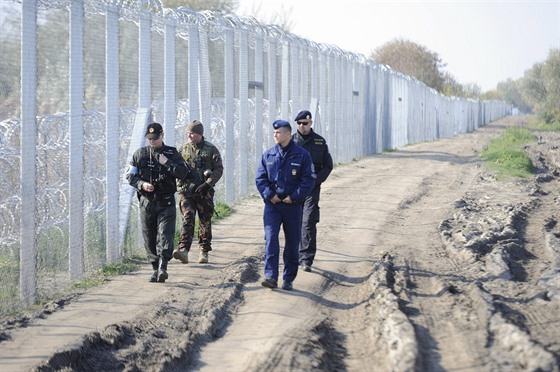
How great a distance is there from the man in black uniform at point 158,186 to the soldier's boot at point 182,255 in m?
0.93

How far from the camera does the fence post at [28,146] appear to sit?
358 inches

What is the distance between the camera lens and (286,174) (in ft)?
32.4

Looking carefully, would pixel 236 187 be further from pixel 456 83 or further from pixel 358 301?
pixel 456 83

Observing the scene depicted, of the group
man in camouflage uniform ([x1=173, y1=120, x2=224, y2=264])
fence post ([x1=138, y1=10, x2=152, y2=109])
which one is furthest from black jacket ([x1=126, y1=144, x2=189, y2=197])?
fence post ([x1=138, y1=10, x2=152, y2=109])

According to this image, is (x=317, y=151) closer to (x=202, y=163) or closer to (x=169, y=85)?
(x=202, y=163)

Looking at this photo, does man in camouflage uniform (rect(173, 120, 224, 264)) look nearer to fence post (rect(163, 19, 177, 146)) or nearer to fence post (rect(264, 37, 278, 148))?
fence post (rect(163, 19, 177, 146))

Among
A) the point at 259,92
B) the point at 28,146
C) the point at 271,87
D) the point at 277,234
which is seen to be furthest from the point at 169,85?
the point at 271,87

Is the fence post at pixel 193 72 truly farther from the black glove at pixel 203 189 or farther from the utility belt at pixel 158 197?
the utility belt at pixel 158 197

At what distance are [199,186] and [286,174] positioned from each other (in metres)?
1.76

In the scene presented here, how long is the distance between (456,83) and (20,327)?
10330 cm

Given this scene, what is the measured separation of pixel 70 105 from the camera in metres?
10.2

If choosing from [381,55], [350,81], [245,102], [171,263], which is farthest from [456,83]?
[171,263]

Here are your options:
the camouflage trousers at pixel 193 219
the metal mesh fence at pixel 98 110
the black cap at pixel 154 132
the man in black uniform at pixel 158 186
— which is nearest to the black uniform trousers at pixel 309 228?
the camouflage trousers at pixel 193 219

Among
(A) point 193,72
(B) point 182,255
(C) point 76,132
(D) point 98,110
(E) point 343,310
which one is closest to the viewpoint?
(E) point 343,310
